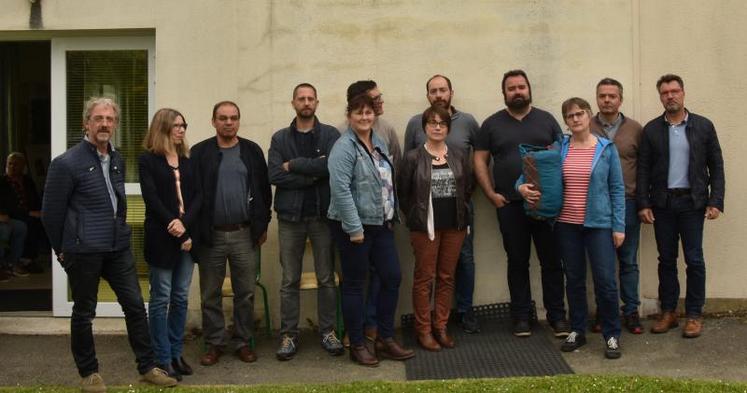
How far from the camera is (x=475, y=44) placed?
23.8 feet

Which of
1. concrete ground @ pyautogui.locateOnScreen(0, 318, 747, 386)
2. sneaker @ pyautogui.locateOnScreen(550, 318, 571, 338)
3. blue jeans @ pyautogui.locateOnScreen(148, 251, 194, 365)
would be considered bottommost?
concrete ground @ pyautogui.locateOnScreen(0, 318, 747, 386)

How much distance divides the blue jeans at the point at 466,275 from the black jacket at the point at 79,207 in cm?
287

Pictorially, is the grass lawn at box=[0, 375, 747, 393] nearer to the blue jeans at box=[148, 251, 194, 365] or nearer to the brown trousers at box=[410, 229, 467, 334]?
the blue jeans at box=[148, 251, 194, 365]

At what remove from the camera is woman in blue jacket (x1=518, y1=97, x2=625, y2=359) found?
20.4ft

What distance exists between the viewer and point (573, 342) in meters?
6.44

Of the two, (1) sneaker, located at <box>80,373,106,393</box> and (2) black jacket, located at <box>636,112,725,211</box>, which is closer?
(1) sneaker, located at <box>80,373,106,393</box>

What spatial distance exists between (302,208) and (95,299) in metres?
1.76

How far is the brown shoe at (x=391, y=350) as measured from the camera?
20.6ft

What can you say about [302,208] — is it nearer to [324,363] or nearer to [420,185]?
[420,185]

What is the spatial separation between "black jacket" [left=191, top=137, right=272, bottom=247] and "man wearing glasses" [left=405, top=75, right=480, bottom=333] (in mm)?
1313

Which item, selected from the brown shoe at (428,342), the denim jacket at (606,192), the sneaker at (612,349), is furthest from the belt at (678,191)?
the brown shoe at (428,342)

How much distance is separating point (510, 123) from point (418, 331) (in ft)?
6.20

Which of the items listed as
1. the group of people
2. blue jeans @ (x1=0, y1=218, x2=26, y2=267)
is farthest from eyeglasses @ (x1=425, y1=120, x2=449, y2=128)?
blue jeans @ (x1=0, y1=218, x2=26, y2=267)

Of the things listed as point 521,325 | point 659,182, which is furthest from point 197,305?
point 659,182
